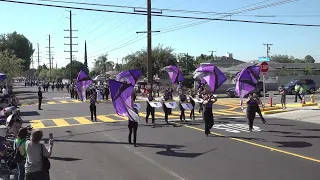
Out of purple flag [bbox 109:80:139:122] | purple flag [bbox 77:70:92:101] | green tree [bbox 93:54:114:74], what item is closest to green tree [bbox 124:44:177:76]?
purple flag [bbox 77:70:92:101]

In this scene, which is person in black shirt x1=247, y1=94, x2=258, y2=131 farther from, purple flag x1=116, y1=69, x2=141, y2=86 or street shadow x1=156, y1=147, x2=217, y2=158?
purple flag x1=116, y1=69, x2=141, y2=86

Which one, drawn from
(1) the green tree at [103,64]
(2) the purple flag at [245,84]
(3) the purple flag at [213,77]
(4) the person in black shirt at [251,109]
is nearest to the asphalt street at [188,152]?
(4) the person in black shirt at [251,109]

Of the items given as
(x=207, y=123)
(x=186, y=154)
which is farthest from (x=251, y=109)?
(x=186, y=154)

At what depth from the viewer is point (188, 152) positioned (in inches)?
399

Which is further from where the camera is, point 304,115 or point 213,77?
point 304,115

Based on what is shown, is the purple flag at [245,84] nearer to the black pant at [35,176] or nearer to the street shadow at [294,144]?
the street shadow at [294,144]

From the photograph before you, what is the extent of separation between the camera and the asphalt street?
790 centimetres

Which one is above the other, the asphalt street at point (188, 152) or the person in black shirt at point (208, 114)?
the person in black shirt at point (208, 114)

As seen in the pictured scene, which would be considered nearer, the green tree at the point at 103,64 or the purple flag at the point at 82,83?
the purple flag at the point at 82,83

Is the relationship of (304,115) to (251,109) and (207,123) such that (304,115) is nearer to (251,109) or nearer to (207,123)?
(251,109)

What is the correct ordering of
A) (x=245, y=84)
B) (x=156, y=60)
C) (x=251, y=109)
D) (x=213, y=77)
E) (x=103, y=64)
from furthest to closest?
(x=103, y=64)
(x=156, y=60)
(x=213, y=77)
(x=245, y=84)
(x=251, y=109)

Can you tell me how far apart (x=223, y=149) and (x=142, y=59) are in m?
48.9

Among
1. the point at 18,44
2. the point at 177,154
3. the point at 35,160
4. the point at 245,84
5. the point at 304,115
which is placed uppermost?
the point at 18,44

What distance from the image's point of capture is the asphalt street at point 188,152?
25.9 ft
